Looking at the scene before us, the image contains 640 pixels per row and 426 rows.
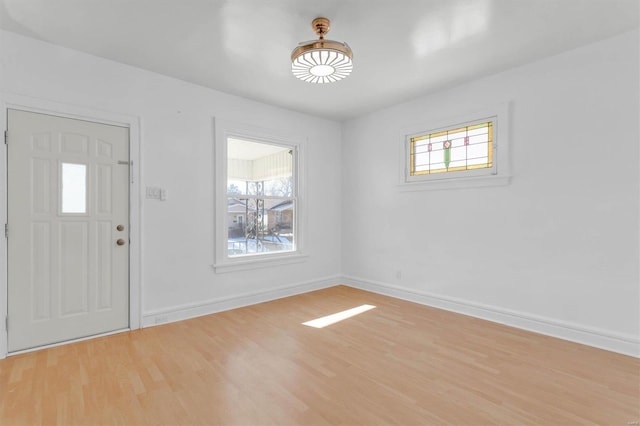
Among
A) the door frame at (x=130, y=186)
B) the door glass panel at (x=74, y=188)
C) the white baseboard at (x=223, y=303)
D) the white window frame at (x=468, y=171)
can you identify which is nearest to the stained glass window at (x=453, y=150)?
the white window frame at (x=468, y=171)

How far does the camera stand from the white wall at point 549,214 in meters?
2.81

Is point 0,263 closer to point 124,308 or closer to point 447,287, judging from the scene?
point 124,308

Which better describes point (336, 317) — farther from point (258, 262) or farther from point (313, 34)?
point (313, 34)

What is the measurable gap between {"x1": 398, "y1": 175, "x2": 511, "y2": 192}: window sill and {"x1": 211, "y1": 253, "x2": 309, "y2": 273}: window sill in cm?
184

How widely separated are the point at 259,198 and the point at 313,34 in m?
2.37

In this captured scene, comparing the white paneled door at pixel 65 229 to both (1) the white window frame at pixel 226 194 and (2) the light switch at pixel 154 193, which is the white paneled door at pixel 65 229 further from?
(1) the white window frame at pixel 226 194

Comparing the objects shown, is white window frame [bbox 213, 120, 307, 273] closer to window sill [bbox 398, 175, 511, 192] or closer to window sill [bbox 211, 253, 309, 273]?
window sill [bbox 211, 253, 309, 273]

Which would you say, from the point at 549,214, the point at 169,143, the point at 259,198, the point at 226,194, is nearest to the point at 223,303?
the point at 226,194

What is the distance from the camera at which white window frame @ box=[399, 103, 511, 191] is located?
3.48 metres

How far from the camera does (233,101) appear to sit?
4.13m

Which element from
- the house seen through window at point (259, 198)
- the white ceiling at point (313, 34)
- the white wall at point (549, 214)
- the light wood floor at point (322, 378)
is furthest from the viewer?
the house seen through window at point (259, 198)

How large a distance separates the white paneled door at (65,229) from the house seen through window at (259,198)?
4.19ft

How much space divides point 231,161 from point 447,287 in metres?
3.20

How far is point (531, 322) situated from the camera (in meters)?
3.30
